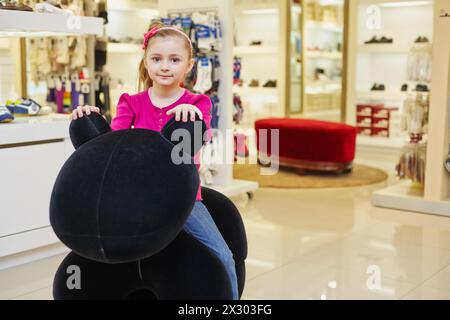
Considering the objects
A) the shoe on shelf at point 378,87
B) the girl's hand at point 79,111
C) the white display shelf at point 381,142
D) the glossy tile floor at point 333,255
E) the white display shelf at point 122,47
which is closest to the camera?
the girl's hand at point 79,111

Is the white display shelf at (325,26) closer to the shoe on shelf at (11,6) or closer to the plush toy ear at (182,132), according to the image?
the shoe on shelf at (11,6)

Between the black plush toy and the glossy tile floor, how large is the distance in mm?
1301

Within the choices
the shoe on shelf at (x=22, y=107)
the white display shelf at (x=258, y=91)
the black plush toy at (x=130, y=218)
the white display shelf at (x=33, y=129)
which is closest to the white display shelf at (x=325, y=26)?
the white display shelf at (x=258, y=91)

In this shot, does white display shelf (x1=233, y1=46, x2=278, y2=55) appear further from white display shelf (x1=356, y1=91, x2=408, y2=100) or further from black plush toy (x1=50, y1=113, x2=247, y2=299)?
black plush toy (x1=50, y1=113, x2=247, y2=299)

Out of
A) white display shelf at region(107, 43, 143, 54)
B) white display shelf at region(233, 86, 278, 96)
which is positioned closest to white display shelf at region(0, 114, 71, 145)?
white display shelf at region(107, 43, 143, 54)

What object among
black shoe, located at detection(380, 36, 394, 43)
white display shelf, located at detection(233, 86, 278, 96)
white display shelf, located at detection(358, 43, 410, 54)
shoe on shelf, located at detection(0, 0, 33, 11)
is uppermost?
black shoe, located at detection(380, 36, 394, 43)

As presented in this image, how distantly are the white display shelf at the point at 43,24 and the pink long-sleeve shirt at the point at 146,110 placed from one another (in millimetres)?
1755

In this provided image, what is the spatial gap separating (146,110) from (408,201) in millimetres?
3587

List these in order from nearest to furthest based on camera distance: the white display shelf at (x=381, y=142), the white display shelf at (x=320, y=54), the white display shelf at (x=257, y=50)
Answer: the white display shelf at (x=381, y=142) → the white display shelf at (x=257, y=50) → the white display shelf at (x=320, y=54)

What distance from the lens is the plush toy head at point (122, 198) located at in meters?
1.73

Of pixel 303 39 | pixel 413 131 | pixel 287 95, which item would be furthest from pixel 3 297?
pixel 303 39

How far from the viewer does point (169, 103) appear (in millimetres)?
2113

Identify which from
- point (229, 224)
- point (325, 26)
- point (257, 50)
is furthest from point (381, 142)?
point (229, 224)

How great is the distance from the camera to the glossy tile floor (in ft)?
10.7
